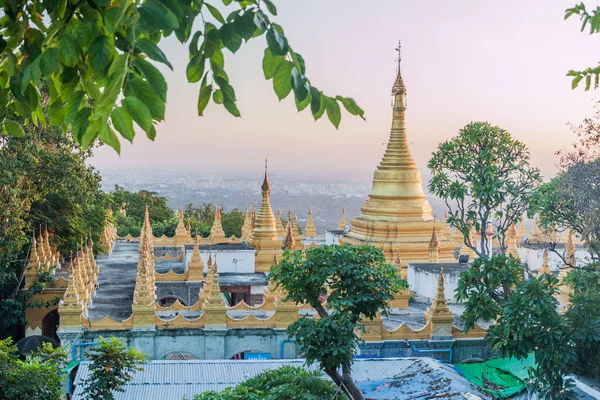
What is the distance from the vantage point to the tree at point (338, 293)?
10.0 m

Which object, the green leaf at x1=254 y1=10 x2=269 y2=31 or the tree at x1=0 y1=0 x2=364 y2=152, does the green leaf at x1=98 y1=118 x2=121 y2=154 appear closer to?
the tree at x1=0 y1=0 x2=364 y2=152

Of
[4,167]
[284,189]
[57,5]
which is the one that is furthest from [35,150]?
[284,189]

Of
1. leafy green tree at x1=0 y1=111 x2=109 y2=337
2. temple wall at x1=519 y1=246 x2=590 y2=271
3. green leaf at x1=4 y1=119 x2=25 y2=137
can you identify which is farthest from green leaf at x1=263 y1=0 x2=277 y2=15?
temple wall at x1=519 y1=246 x2=590 y2=271

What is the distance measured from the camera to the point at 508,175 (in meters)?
10.8

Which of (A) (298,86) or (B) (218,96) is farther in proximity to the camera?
(B) (218,96)

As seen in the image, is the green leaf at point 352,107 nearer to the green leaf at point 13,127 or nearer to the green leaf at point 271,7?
the green leaf at point 271,7

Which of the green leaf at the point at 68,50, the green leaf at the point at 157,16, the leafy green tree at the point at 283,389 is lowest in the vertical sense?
the leafy green tree at the point at 283,389

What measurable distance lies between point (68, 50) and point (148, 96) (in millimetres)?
627

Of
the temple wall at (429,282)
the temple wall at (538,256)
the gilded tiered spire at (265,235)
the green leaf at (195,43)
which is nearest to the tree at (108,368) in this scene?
the green leaf at (195,43)

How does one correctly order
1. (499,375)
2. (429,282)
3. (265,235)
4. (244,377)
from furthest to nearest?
(265,235) → (429,282) → (499,375) → (244,377)

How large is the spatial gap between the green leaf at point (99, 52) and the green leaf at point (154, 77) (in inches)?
13.3

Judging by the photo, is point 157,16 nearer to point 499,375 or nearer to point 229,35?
point 229,35

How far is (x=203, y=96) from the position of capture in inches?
123

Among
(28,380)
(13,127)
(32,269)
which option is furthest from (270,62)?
(32,269)
